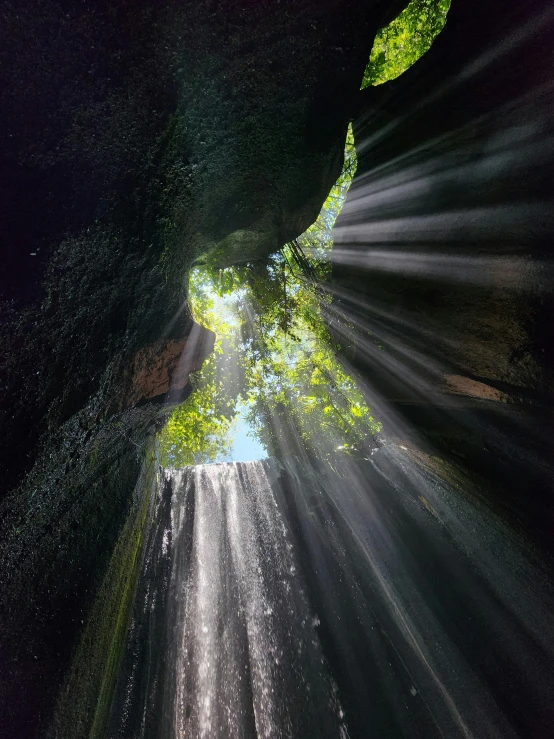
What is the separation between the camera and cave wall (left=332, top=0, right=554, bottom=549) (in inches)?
112

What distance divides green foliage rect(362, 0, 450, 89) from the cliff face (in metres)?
3.66

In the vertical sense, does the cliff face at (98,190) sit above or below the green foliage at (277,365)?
above

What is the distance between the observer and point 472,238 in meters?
3.38

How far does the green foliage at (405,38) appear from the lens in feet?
18.0

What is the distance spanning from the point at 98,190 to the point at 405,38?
6.63 m

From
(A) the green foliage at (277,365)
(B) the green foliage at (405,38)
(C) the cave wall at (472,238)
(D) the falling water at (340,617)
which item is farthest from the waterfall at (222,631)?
(B) the green foliage at (405,38)

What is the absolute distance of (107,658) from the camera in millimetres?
3754

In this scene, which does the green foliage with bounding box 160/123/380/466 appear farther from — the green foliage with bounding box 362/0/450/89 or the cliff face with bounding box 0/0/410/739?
the cliff face with bounding box 0/0/410/739

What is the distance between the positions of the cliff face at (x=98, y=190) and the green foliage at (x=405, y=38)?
12.0 ft

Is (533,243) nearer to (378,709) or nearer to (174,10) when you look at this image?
(174,10)

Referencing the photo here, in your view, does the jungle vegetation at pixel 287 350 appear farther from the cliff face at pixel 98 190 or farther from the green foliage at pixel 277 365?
the cliff face at pixel 98 190

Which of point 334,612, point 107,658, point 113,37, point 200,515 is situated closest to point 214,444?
point 200,515

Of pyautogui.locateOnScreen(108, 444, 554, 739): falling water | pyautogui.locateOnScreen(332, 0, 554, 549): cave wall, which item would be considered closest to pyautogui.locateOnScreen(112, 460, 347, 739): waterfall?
pyautogui.locateOnScreen(108, 444, 554, 739): falling water

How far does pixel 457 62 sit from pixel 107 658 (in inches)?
268
